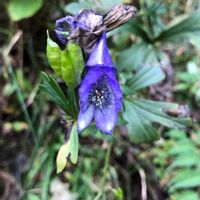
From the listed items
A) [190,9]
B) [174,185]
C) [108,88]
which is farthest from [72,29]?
[190,9]

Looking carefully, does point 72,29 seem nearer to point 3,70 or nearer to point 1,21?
point 3,70

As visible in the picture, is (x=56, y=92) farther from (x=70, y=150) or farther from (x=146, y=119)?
(x=146, y=119)

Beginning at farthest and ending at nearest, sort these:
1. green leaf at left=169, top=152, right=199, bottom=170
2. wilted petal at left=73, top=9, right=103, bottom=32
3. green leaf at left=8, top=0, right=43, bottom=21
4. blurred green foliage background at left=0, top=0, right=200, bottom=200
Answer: green leaf at left=8, top=0, right=43, bottom=21, blurred green foliage background at left=0, top=0, right=200, bottom=200, green leaf at left=169, top=152, right=199, bottom=170, wilted petal at left=73, top=9, right=103, bottom=32

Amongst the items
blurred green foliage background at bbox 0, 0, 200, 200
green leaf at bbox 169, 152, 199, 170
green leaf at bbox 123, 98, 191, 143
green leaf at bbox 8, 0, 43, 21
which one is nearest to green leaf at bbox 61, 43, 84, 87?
green leaf at bbox 123, 98, 191, 143

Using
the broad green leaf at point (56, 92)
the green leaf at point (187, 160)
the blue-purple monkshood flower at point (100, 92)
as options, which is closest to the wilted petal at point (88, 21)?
the blue-purple monkshood flower at point (100, 92)

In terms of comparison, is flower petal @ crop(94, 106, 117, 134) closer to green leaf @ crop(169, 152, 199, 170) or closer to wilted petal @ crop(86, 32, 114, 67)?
wilted petal @ crop(86, 32, 114, 67)

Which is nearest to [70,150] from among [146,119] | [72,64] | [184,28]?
[72,64]
